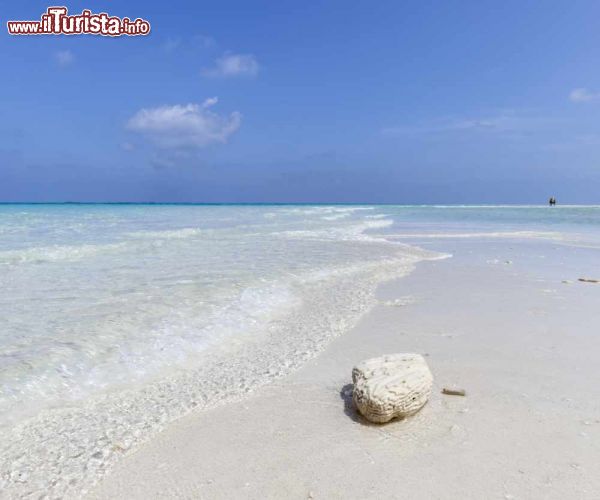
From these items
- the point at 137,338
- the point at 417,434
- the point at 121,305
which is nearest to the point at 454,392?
the point at 417,434

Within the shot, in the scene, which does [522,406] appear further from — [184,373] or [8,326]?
[8,326]

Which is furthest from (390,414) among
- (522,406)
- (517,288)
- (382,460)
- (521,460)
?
(517,288)

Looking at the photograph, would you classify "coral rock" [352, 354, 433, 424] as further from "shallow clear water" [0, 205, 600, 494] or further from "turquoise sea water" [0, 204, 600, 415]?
"turquoise sea water" [0, 204, 600, 415]

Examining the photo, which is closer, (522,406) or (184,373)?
(522,406)

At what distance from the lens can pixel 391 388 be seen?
3.16 metres

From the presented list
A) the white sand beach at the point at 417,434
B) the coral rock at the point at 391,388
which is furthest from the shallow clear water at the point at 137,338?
the coral rock at the point at 391,388

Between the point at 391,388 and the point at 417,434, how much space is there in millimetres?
332

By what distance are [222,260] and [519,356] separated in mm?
7438

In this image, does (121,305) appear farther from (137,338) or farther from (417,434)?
(417,434)

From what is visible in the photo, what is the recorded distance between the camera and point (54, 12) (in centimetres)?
1439

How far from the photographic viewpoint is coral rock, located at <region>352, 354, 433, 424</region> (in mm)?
3104

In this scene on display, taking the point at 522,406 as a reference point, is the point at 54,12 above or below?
above

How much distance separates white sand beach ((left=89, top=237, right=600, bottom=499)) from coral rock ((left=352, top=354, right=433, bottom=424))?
0.10 meters

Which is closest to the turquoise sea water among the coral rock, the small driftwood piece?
the coral rock
